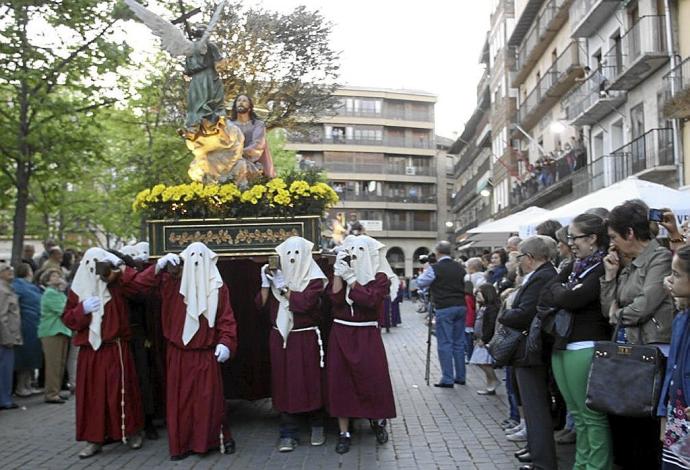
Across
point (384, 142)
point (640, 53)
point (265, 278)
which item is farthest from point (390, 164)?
point (265, 278)

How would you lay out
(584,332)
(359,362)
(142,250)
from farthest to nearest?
(142,250) → (359,362) → (584,332)

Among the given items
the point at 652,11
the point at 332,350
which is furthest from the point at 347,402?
the point at 652,11

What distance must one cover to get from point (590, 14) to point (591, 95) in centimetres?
273

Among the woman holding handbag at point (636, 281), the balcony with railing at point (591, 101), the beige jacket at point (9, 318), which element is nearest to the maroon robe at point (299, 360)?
the woman holding handbag at point (636, 281)

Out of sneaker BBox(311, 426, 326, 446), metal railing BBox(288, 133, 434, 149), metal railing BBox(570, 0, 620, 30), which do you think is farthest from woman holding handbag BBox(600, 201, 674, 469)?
metal railing BBox(288, 133, 434, 149)

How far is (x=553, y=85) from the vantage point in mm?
32531

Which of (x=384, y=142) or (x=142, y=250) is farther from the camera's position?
(x=384, y=142)

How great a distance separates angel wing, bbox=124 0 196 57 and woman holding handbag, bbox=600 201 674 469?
229 inches

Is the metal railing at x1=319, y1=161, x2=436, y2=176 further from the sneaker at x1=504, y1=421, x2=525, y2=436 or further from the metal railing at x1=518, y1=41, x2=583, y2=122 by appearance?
the sneaker at x1=504, y1=421, x2=525, y2=436

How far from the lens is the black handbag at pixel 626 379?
494cm

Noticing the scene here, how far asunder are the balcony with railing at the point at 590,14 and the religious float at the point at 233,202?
19278 mm

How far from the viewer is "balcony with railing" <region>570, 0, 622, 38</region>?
25673 millimetres

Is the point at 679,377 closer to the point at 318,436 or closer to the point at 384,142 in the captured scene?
the point at 318,436

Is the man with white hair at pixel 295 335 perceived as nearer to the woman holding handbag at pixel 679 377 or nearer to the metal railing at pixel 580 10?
the woman holding handbag at pixel 679 377
